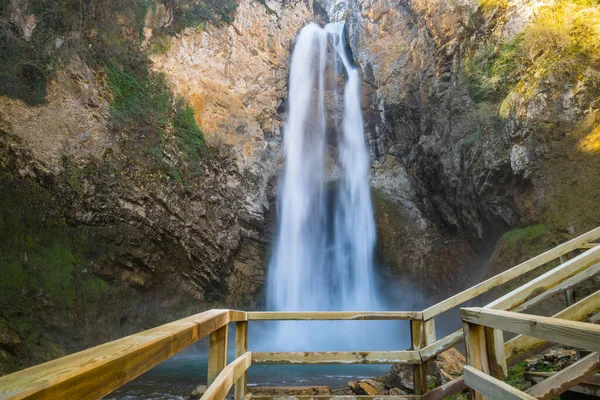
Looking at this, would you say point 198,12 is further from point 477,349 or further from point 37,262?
point 477,349

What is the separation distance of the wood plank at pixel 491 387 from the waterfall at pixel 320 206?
13.4 meters

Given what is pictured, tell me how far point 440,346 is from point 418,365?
0.29 m

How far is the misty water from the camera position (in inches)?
621

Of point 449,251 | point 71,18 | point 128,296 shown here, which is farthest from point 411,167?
point 71,18

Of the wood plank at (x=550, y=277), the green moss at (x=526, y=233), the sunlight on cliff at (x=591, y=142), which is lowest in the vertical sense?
the wood plank at (x=550, y=277)

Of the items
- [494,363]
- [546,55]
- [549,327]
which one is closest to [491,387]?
[494,363]

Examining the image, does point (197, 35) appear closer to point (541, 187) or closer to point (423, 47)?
point (423, 47)

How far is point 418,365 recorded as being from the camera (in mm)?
3389

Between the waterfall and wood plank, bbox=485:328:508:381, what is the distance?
13.4m

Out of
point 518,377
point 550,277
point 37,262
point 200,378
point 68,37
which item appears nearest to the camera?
point 550,277

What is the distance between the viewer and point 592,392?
3.10 meters

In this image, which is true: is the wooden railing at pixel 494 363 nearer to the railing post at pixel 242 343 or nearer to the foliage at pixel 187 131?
the railing post at pixel 242 343

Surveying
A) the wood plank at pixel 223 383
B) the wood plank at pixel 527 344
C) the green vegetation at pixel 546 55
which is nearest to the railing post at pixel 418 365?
the wood plank at pixel 527 344

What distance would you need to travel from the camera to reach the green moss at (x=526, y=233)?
32.1 ft
